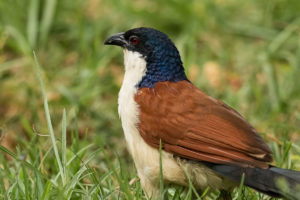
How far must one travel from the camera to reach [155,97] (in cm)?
368

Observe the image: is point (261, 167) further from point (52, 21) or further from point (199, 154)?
point (52, 21)

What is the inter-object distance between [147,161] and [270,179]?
0.75 meters

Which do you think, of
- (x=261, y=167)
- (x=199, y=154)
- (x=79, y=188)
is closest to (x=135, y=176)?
(x=79, y=188)

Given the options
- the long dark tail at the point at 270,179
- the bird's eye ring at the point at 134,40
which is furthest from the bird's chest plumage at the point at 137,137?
the long dark tail at the point at 270,179

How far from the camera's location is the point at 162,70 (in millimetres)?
3932

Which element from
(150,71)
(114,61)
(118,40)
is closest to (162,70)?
(150,71)

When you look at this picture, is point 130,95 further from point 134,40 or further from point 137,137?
point 134,40

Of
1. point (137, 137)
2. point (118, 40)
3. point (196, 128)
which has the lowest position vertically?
point (137, 137)

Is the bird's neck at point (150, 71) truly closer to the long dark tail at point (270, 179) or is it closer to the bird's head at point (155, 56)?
the bird's head at point (155, 56)

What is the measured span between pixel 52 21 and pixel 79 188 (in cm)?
341

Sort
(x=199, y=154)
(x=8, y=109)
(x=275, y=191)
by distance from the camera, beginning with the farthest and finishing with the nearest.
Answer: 1. (x=8, y=109)
2. (x=199, y=154)
3. (x=275, y=191)

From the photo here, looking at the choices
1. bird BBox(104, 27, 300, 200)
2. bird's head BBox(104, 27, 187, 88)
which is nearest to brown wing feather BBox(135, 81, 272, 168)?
bird BBox(104, 27, 300, 200)

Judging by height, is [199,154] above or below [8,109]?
above

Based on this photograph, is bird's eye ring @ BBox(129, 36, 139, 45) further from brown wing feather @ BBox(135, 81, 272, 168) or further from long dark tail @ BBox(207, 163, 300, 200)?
long dark tail @ BBox(207, 163, 300, 200)
